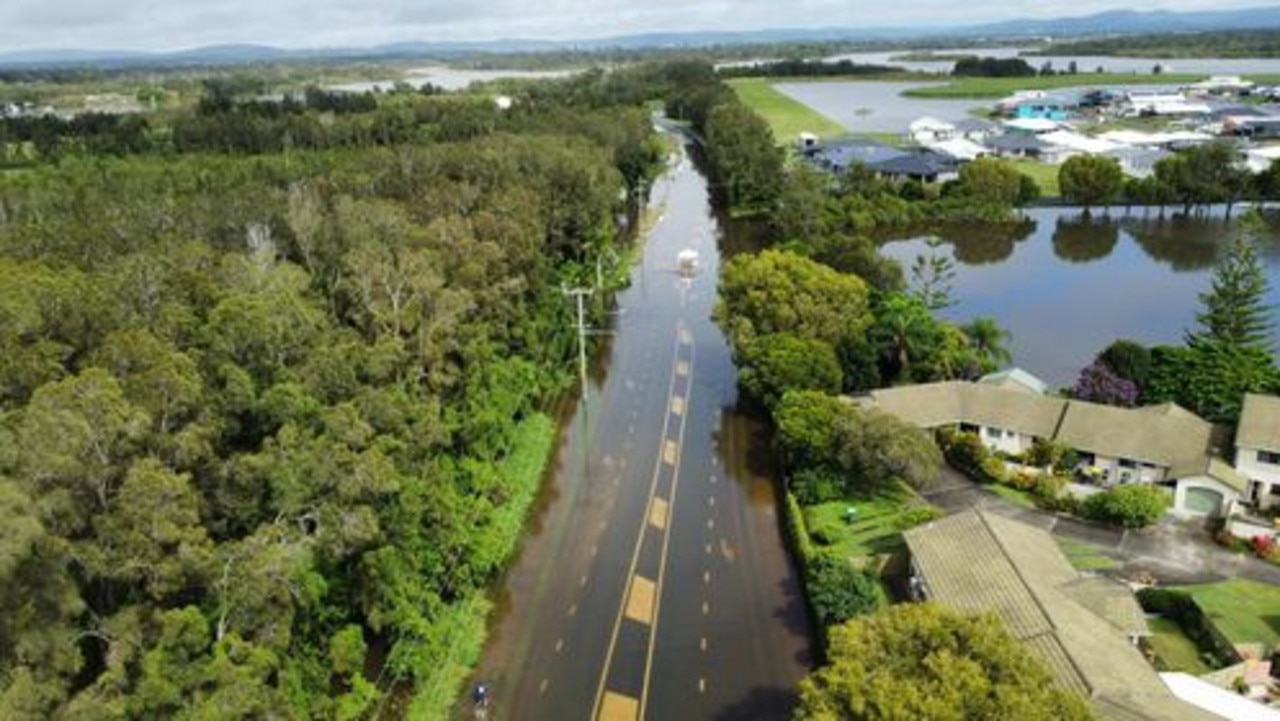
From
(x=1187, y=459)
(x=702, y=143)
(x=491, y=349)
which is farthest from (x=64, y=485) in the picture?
(x=702, y=143)

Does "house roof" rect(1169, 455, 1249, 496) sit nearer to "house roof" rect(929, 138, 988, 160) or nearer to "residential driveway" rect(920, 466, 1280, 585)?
"residential driveway" rect(920, 466, 1280, 585)

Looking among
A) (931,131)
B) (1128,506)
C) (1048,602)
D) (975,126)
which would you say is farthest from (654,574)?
(975,126)

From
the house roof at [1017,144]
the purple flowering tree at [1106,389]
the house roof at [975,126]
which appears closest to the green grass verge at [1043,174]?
the house roof at [1017,144]

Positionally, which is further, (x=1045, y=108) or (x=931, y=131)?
A: (x=1045, y=108)

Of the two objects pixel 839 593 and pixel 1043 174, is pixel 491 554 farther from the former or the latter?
pixel 1043 174

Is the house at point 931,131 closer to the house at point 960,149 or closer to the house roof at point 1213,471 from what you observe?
the house at point 960,149

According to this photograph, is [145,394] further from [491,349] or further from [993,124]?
[993,124]
